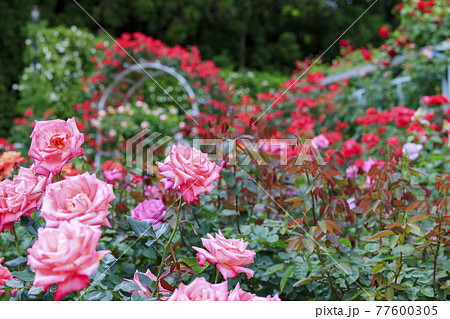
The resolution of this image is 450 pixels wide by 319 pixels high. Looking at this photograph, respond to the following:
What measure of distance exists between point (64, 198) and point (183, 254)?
2.00ft

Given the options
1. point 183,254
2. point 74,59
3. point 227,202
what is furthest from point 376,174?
point 74,59

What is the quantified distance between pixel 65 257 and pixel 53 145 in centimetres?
35

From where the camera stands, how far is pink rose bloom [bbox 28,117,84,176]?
0.78 metres

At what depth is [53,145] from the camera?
0.78m

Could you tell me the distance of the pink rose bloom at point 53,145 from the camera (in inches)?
30.7

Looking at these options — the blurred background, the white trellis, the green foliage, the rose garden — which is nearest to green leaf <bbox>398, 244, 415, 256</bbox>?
the rose garden

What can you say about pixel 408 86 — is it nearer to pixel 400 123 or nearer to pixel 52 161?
pixel 400 123

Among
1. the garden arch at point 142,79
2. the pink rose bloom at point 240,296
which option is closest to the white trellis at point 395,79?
the garden arch at point 142,79

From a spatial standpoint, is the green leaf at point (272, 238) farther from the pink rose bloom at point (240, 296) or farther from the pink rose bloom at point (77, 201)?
the pink rose bloom at point (77, 201)

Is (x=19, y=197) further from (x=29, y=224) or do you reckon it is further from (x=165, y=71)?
(x=165, y=71)

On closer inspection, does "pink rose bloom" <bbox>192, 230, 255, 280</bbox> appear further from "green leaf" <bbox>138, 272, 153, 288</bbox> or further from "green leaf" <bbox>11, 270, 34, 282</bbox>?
"green leaf" <bbox>11, 270, 34, 282</bbox>

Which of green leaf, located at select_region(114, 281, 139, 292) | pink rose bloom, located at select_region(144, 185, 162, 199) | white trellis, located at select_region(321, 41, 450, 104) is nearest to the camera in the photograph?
green leaf, located at select_region(114, 281, 139, 292)

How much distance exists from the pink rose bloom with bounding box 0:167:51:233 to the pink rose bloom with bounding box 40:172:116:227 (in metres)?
0.15

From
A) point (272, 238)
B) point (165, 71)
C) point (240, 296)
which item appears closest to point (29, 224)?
point (240, 296)
